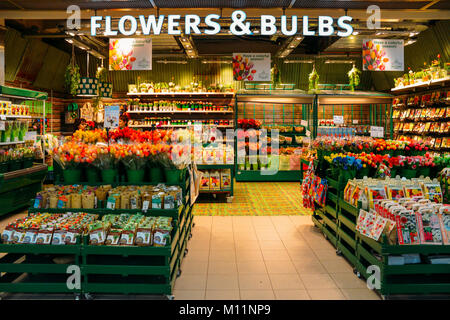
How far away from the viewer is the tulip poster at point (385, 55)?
7.81m

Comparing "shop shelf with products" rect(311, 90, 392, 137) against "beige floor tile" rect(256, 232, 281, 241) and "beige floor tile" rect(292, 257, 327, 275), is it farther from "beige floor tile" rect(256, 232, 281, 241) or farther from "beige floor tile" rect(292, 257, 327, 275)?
"beige floor tile" rect(292, 257, 327, 275)

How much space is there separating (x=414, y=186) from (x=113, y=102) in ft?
33.2

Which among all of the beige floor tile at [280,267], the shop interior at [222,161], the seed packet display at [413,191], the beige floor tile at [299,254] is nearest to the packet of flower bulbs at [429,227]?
the shop interior at [222,161]

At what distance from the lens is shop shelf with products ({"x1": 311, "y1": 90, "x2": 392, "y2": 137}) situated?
988 cm

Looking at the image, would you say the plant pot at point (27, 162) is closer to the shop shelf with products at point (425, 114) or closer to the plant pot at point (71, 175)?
the plant pot at point (71, 175)

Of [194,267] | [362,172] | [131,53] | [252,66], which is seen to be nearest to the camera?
[194,267]

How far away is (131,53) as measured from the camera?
24.5 feet

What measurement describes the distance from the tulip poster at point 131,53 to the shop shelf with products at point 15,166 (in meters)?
1.75

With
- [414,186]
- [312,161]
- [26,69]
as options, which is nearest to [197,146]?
[312,161]

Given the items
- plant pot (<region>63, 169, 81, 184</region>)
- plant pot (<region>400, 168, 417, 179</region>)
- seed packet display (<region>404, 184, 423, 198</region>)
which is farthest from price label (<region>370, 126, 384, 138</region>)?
plant pot (<region>63, 169, 81, 184</region>)

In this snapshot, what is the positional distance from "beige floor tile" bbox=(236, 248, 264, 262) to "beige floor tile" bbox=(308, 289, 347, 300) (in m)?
0.97

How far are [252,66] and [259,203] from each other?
349 centimetres

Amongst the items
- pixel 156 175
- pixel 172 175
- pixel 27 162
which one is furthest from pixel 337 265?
pixel 27 162

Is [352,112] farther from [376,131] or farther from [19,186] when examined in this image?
[19,186]
